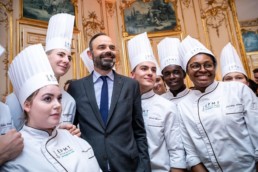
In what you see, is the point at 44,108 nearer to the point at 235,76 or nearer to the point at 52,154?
the point at 52,154

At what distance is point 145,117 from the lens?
1.98 metres

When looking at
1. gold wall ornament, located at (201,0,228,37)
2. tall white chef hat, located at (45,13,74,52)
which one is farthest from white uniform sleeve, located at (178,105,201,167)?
gold wall ornament, located at (201,0,228,37)

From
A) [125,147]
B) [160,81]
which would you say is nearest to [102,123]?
[125,147]

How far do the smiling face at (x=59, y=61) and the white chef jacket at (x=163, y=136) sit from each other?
73cm

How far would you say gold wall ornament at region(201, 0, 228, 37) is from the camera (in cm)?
601

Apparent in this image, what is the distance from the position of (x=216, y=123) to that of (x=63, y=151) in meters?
1.05

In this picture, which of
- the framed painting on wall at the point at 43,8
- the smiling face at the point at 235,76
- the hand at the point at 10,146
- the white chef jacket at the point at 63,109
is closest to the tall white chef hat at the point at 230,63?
the smiling face at the point at 235,76

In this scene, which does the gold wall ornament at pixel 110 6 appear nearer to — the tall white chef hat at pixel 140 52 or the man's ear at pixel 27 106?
the tall white chef hat at pixel 140 52

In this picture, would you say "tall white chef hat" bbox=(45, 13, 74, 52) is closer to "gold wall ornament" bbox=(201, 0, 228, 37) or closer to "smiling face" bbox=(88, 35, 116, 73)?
"smiling face" bbox=(88, 35, 116, 73)

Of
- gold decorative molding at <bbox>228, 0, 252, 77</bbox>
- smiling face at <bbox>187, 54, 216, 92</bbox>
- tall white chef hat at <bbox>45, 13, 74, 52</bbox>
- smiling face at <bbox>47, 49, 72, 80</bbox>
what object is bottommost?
smiling face at <bbox>187, 54, 216, 92</bbox>

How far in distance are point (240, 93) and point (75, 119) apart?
1.19m

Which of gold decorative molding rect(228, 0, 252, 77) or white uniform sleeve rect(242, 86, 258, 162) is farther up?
gold decorative molding rect(228, 0, 252, 77)

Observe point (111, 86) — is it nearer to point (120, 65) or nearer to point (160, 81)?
point (160, 81)

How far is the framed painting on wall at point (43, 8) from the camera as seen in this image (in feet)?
15.6
